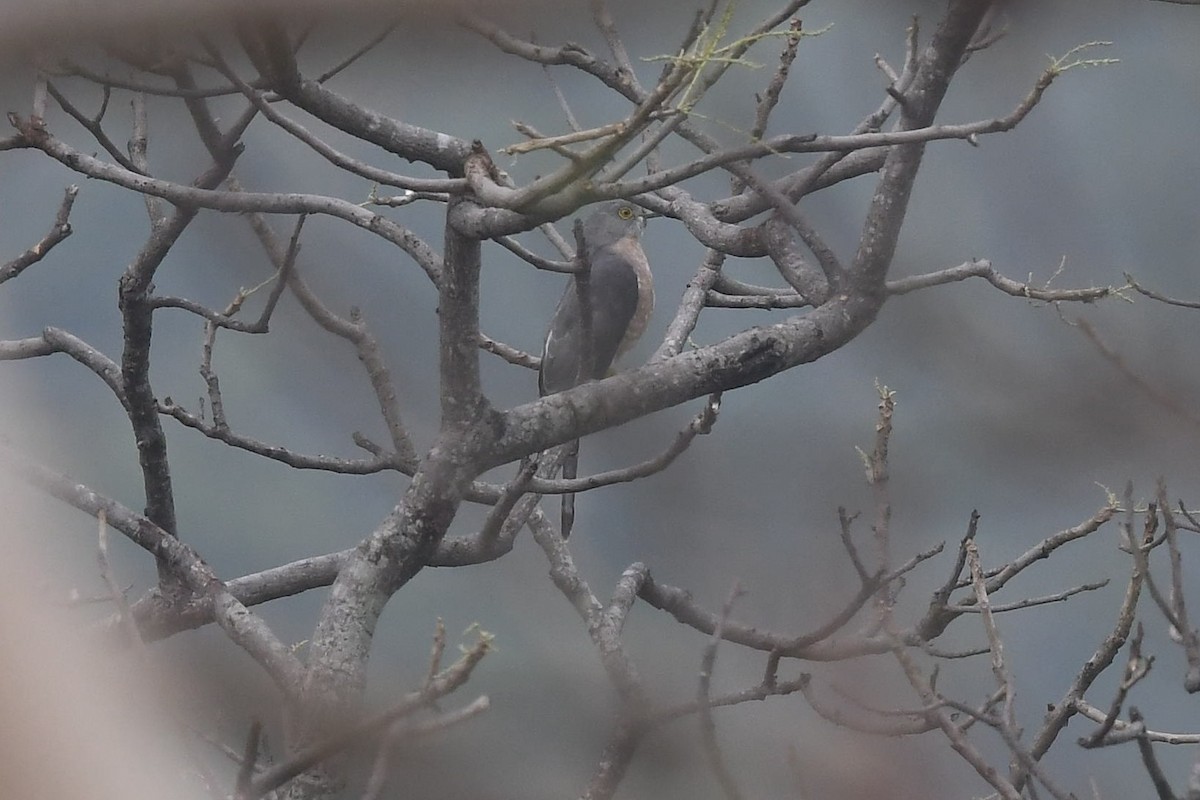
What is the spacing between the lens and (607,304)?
3.29 meters

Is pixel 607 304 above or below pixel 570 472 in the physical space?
above

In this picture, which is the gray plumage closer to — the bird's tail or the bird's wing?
the bird's wing

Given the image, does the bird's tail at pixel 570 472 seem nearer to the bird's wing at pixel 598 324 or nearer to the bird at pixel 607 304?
the bird at pixel 607 304

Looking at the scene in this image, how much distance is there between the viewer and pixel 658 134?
1.01 meters

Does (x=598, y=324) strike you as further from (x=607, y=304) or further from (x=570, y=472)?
(x=570, y=472)

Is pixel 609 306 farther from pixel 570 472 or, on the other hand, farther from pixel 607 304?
pixel 570 472

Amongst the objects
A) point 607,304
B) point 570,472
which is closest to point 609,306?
point 607,304

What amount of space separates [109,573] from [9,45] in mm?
578

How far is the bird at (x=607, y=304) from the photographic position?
308 centimetres

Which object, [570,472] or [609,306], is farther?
[609,306]

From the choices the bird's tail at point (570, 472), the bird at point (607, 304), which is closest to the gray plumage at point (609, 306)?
the bird at point (607, 304)

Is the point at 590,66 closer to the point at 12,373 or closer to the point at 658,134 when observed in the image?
the point at 658,134

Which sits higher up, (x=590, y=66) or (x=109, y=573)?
(x=590, y=66)

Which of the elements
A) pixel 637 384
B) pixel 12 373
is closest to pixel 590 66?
pixel 637 384
